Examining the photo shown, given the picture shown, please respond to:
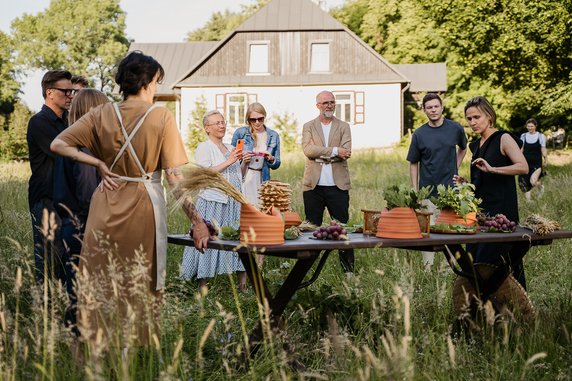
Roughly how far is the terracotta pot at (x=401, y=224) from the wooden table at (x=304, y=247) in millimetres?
65

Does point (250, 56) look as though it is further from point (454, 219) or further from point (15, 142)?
point (454, 219)

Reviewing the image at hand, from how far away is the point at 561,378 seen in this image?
3863 mm

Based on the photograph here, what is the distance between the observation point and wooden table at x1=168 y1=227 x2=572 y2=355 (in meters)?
3.96

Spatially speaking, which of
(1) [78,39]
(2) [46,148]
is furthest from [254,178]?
(1) [78,39]

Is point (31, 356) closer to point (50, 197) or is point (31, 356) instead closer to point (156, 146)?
point (156, 146)

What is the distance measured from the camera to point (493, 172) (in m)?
5.33

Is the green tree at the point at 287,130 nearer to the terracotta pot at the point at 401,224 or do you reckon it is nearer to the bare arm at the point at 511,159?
the bare arm at the point at 511,159

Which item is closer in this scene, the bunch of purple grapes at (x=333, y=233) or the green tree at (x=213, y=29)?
the bunch of purple grapes at (x=333, y=233)

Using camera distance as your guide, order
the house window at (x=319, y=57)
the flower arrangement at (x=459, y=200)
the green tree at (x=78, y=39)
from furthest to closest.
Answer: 1. the green tree at (x=78, y=39)
2. the house window at (x=319, y=57)
3. the flower arrangement at (x=459, y=200)

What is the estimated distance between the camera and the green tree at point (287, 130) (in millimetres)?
31233

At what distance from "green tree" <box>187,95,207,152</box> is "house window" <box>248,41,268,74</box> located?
295 centimetres

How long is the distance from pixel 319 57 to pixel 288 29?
198 cm

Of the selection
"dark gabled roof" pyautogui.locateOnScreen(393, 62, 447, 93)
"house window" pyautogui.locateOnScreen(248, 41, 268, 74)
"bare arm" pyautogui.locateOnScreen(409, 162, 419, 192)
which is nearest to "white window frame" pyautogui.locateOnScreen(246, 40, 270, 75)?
"house window" pyautogui.locateOnScreen(248, 41, 268, 74)

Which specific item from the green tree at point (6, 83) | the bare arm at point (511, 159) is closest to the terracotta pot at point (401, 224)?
the bare arm at point (511, 159)
